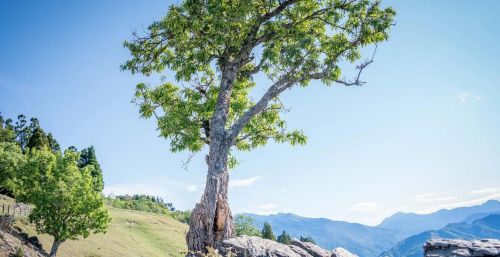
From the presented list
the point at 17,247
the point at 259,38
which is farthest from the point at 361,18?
the point at 17,247

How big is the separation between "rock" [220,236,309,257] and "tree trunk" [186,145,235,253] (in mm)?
1043

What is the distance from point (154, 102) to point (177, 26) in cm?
345

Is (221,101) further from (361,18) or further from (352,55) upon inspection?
(361,18)

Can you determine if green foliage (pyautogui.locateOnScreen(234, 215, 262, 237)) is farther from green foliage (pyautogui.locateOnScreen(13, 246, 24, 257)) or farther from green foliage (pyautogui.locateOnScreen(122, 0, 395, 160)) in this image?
green foliage (pyautogui.locateOnScreen(122, 0, 395, 160))

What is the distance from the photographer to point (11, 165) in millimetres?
55469

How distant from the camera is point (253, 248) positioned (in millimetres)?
9422

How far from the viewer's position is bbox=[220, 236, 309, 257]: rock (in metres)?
9.25

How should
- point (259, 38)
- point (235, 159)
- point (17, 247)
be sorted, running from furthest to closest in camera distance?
1. point (17, 247)
2. point (235, 159)
3. point (259, 38)

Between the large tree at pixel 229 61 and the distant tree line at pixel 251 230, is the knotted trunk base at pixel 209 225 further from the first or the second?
the distant tree line at pixel 251 230

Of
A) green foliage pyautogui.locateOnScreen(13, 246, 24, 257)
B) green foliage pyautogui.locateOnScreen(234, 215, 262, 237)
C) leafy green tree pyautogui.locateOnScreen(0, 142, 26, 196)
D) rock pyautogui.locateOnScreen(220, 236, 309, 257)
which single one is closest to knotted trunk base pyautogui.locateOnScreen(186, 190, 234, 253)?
rock pyautogui.locateOnScreen(220, 236, 309, 257)

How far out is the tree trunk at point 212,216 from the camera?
34.6 feet

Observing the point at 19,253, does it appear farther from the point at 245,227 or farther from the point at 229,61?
the point at 245,227

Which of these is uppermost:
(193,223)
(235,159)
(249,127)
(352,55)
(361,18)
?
(361,18)

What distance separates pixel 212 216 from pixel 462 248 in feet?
21.9
